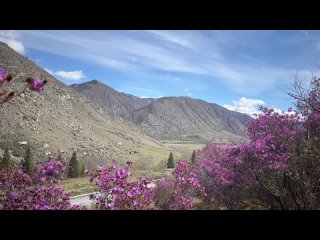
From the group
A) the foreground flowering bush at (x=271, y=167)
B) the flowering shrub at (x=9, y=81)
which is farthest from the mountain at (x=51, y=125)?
the flowering shrub at (x=9, y=81)

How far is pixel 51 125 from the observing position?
6669cm

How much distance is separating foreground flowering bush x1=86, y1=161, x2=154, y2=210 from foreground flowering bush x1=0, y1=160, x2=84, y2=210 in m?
0.42

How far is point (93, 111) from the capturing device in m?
104

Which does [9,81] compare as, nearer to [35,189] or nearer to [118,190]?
[118,190]

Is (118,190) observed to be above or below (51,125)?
below

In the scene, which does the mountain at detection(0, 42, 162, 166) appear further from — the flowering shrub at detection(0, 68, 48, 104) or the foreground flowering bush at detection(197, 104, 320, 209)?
the flowering shrub at detection(0, 68, 48, 104)

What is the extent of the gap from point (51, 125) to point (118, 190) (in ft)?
213

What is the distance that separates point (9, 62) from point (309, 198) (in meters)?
62.0

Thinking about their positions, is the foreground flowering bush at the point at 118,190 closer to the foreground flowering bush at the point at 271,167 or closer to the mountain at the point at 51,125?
the foreground flowering bush at the point at 271,167

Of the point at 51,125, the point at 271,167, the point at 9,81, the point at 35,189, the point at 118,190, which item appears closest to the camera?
the point at 9,81

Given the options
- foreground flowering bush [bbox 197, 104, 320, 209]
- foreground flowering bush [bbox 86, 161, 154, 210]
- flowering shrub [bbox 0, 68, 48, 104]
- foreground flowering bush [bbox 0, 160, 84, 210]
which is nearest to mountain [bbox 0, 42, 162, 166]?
foreground flowering bush [bbox 197, 104, 320, 209]

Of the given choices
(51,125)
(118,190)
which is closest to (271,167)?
(118,190)

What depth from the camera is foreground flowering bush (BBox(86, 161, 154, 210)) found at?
15.3 ft
